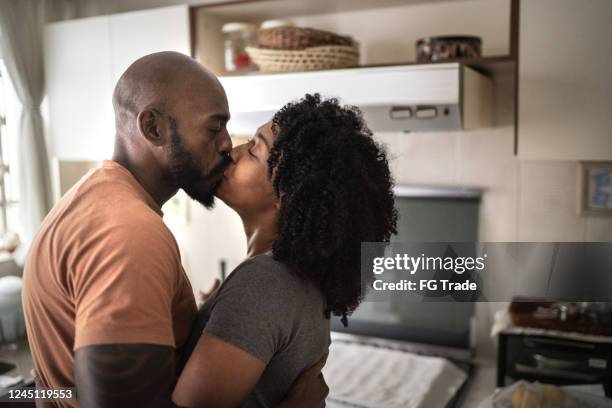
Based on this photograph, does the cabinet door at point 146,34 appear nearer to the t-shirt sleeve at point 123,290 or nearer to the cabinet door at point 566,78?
the cabinet door at point 566,78

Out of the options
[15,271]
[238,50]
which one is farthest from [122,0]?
[15,271]

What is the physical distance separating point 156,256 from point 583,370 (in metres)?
1.20

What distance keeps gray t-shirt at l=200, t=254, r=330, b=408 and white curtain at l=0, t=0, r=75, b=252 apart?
1.24 metres

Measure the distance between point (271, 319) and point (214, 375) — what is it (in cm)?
9

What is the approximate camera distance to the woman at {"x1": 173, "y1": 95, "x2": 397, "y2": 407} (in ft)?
2.16

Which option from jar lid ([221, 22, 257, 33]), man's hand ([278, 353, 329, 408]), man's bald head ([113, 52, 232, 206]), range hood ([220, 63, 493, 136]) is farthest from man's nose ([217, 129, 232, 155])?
jar lid ([221, 22, 257, 33])

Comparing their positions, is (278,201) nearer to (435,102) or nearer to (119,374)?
(119,374)

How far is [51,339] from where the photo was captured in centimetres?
68

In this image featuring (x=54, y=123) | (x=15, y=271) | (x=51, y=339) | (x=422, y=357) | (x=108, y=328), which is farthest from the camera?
(x=54, y=123)

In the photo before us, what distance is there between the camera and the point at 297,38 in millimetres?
1420

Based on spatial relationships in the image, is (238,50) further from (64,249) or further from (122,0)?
(64,249)

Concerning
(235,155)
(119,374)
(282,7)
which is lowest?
(119,374)

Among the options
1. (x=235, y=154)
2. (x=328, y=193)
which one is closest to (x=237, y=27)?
(x=235, y=154)

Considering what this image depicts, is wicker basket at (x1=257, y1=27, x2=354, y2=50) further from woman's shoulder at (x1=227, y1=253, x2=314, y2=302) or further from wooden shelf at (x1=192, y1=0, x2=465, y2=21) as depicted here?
woman's shoulder at (x1=227, y1=253, x2=314, y2=302)
